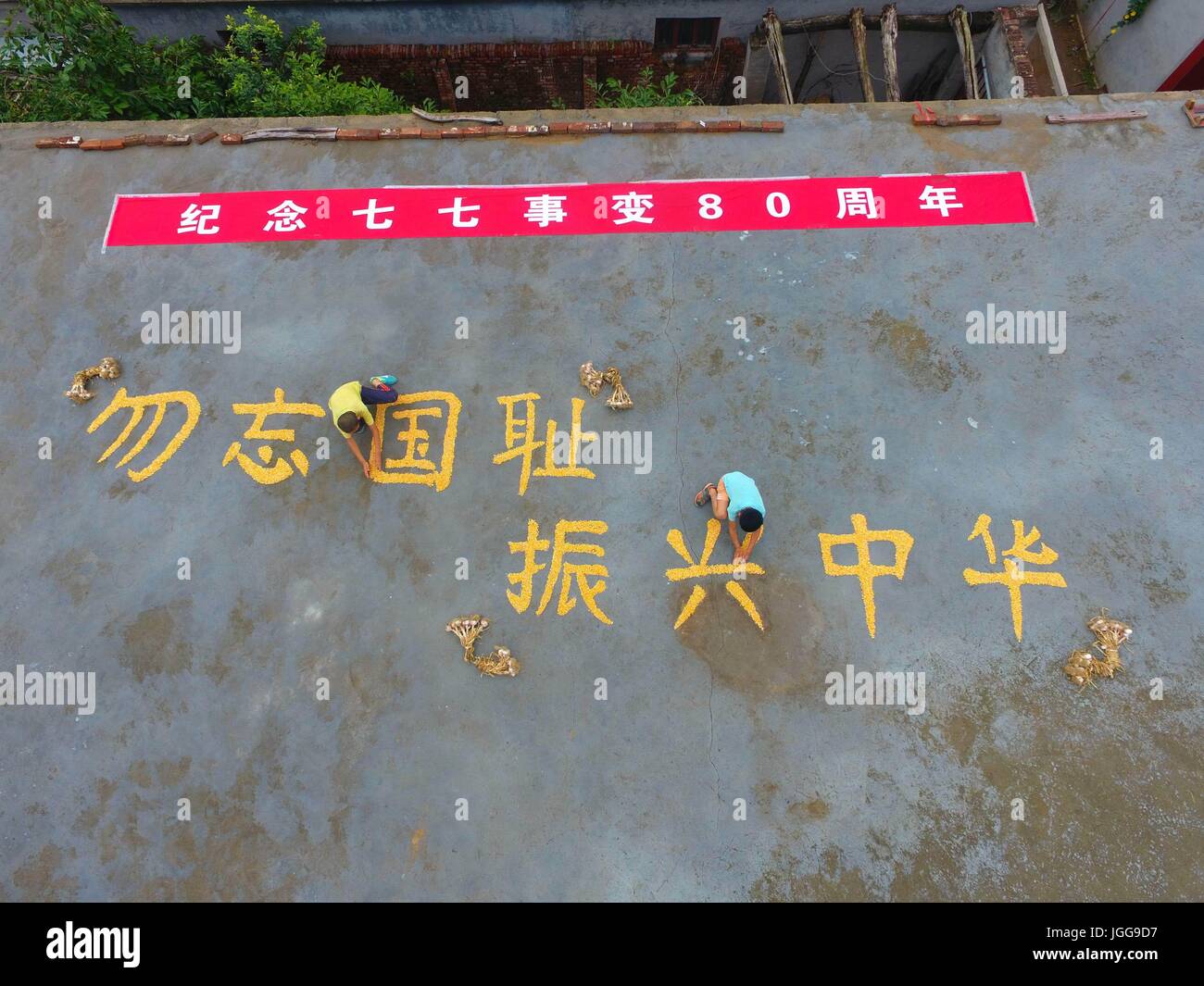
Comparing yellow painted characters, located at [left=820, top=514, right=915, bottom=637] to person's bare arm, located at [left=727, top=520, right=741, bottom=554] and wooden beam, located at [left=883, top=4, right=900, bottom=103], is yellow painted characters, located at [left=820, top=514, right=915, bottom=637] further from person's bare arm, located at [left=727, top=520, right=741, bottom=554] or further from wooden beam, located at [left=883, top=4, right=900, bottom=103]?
wooden beam, located at [left=883, top=4, right=900, bottom=103]

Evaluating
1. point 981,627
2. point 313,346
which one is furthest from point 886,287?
point 313,346

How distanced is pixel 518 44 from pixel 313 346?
20.6 ft

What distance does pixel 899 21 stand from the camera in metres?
9.35

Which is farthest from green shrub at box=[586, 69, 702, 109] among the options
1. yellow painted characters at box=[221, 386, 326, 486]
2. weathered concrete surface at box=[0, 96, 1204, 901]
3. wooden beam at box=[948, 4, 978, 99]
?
yellow painted characters at box=[221, 386, 326, 486]

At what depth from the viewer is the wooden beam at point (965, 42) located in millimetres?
8719

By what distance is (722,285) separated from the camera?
22.7 feet

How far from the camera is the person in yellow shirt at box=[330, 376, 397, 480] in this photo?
234 inches

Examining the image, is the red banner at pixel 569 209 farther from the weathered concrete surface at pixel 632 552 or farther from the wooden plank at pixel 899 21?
the wooden plank at pixel 899 21

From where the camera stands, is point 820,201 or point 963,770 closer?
point 963,770

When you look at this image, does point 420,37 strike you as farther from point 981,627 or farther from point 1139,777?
point 1139,777

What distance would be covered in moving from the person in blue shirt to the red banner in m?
3.07

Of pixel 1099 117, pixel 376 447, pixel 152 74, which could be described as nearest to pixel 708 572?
pixel 376 447

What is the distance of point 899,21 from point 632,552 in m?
9.04
